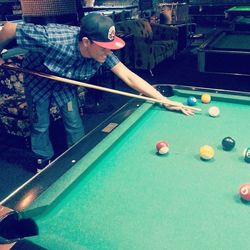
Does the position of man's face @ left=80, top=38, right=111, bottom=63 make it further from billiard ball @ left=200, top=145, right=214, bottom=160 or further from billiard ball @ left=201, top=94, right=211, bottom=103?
billiard ball @ left=200, top=145, right=214, bottom=160

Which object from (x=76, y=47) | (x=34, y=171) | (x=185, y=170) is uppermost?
(x=76, y=47)

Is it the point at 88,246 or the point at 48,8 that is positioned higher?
the point at 48,8

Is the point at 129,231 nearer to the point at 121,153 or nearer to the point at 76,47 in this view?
the point at 121,153

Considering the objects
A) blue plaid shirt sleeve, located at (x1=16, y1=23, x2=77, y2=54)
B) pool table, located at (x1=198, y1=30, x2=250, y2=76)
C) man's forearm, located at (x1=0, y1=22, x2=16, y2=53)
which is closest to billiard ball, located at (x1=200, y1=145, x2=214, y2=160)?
blue plaid shirt sleeve, located at (x1=16, y1=23, x2=77, y2=54)

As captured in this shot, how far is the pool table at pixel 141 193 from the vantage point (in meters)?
1.00

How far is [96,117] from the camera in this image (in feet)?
12.3

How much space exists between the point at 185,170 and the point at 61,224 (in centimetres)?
59

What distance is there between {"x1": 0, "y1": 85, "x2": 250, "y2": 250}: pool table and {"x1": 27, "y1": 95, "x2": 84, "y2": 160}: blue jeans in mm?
785

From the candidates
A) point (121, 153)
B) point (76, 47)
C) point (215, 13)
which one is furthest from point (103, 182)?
point (215, 13)

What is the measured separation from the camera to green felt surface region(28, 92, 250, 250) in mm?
996

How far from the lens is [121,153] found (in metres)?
1.53

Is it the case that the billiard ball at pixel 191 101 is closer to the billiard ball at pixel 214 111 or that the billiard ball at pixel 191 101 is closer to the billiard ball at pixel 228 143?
the billiard ball at pixel 214 111

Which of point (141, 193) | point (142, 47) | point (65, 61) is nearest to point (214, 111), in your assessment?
point (141, 193)

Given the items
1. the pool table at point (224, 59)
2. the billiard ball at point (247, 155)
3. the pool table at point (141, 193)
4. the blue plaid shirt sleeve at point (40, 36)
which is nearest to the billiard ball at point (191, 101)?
the pool table at point (141, 193)
